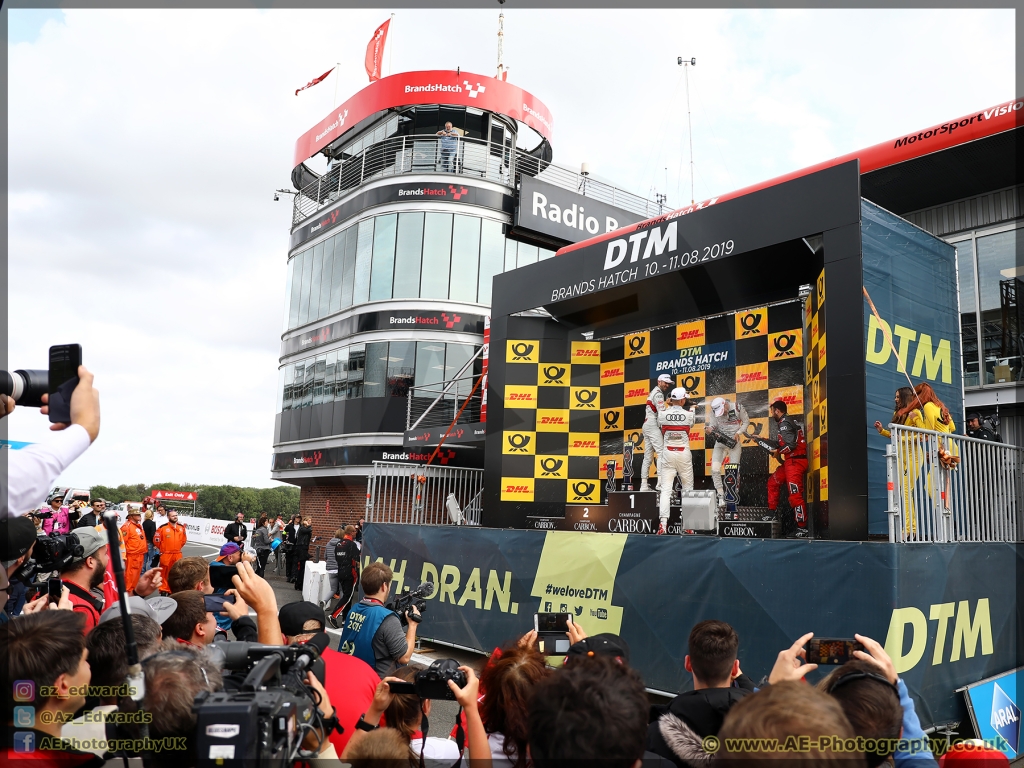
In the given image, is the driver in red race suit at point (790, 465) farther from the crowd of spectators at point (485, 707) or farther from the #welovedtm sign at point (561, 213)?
the #welovedtm sign at point (561, 213)

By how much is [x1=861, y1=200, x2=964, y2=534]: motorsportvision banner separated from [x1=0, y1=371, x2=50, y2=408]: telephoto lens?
6.89m

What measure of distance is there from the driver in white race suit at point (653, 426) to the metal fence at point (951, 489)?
4.40 metres

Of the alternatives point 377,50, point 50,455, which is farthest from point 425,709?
point 377,50

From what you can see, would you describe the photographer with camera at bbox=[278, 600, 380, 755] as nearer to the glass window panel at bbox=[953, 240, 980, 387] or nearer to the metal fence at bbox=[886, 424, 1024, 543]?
the metal fence at bbox=[886, 424, 1024, 543]

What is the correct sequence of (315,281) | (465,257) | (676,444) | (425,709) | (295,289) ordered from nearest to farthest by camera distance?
(425,709)
(676,444)
(465,257)
(315,281)
(295,289)

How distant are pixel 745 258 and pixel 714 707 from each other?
7.57 metres

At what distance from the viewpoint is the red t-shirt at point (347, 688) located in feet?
10.3

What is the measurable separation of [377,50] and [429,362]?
39.4 ft

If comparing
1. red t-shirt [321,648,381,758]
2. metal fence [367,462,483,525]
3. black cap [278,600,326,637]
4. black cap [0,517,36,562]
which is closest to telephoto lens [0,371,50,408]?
black cap [0,517,36,562]

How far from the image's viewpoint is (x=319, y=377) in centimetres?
2239

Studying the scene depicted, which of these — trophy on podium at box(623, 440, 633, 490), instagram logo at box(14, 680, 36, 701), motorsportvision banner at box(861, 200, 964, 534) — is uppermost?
motorsportvision banner at box(861, 200, 964, 534)

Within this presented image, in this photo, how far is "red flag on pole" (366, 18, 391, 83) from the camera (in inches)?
979

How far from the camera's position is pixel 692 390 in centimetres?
1188

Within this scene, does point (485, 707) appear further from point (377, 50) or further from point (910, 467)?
point (377, 50)
